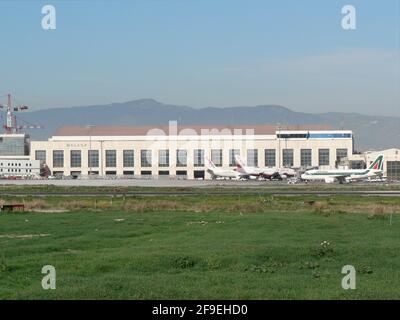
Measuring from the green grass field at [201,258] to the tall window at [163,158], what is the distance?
122732 millimetres

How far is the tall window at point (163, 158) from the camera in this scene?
15718 centimetres

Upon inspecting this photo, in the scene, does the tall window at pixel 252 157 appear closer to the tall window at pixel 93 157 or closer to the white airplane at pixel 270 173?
the white airplane at pixel 270 173

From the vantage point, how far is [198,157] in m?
158

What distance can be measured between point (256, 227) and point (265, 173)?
106 meters

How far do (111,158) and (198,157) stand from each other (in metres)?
19.9

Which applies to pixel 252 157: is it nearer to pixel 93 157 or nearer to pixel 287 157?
pixel 287 157

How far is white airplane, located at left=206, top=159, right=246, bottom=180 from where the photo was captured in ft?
467

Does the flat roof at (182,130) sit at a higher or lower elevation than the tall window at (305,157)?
higher

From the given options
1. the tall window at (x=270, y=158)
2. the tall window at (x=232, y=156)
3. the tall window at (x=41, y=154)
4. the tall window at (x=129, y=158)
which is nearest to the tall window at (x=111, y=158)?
the tall window at (x=129, y=158)

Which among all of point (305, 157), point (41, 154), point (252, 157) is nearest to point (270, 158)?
point (252, 157)

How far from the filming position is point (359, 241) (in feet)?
78.4
